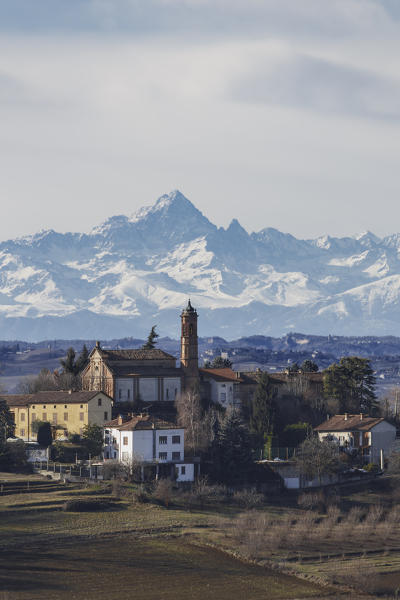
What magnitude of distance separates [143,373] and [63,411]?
13803 millimetres

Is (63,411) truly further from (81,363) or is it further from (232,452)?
(81,363)

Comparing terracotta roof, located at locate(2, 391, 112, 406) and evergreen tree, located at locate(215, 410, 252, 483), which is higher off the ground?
terracotta roof, located at locate(2, 391, 112, 406)

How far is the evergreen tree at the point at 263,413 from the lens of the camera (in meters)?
138

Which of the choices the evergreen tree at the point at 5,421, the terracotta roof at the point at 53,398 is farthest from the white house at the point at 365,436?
the evergreen tree at the point at 5,421

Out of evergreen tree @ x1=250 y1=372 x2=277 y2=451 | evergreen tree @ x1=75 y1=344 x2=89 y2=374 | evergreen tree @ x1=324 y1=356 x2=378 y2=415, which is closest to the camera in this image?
evergreen tree @ x1=250 y1=372 x2=277 y2=451

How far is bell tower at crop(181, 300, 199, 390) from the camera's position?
493ft

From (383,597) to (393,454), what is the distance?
2020 inches

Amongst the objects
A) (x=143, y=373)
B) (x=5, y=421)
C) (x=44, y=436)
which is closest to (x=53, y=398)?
(x=5, y=421)

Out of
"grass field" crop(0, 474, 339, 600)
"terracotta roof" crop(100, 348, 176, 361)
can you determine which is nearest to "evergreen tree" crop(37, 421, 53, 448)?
"terracotta roof" crop(100, 348, 176, 361)

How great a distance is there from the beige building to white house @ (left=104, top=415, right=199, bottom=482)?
26.8 feet

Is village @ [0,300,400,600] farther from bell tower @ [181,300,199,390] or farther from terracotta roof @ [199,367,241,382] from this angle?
terracotta roof @ [199,367,241,382]

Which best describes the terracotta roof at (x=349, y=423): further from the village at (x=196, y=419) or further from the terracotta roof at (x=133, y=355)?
the terracotta roof at (x=133, y=355)

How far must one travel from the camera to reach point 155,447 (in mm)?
125750

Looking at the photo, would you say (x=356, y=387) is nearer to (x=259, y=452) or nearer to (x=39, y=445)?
(x=259, y=452)
